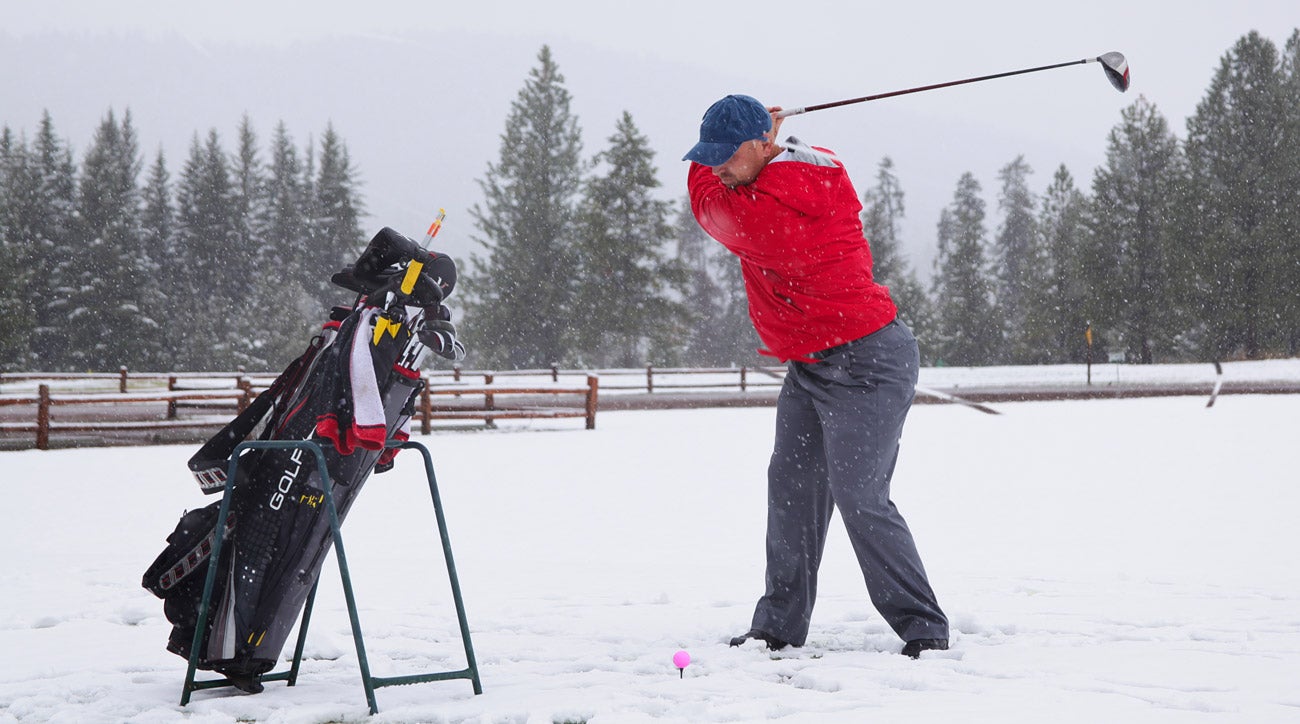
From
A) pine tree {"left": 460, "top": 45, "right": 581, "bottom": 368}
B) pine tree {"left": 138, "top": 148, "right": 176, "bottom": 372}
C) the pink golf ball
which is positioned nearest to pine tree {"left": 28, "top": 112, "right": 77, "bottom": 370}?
pine tree {"left": 138, "top": 148, "right": 176, "bottom": 372}

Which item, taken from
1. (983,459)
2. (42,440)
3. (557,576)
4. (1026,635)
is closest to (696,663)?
(1026,635)

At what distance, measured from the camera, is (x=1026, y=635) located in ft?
12.6

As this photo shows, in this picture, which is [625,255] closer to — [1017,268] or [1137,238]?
[1137,238]

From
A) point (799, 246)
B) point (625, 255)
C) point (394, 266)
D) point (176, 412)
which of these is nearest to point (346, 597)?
point (394, 266)

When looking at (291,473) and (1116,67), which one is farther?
(1116,67)

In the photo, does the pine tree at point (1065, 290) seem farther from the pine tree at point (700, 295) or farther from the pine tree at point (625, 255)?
the pine tree at point (700, 295)

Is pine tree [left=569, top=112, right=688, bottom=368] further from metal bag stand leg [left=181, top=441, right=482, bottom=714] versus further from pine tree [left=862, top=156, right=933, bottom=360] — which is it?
metal bag stand leg [left=181, top=441, right=482, bottom=714]

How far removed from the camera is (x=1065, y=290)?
48.2 m

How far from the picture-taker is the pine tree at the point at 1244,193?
39125mm

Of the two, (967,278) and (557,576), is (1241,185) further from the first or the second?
(557,576)

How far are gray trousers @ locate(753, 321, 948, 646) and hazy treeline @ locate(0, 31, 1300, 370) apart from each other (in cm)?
3731

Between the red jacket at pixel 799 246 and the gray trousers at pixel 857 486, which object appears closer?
the red jacket at pixel 799 246

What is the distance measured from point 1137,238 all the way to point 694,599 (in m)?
44.2

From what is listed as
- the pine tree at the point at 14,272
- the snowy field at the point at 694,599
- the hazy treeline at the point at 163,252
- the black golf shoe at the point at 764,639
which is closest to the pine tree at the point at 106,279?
the hazy treeline at the point at 163,252
